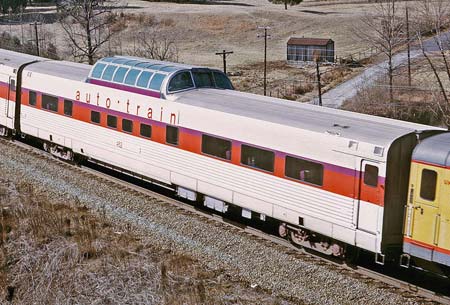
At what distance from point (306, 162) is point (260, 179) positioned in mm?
1564

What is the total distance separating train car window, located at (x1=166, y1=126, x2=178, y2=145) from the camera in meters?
18.2

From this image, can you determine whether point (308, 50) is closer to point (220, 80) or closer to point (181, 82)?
point (220, 80)

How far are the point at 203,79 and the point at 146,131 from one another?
95.2 inches

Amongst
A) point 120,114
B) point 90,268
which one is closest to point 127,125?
point 120,114

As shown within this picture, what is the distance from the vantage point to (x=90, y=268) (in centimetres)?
1484

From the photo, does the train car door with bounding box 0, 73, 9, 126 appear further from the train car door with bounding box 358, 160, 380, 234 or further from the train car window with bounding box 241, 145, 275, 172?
the train car door with bounding box 358, 160, 380, 234

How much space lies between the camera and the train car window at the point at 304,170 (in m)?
14.6

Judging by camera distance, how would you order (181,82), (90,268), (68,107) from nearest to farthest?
(90,268) → (181,82) → (68,107)

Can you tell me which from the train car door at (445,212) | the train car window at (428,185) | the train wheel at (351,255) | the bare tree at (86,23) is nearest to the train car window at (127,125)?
the train wheel at (351,255)

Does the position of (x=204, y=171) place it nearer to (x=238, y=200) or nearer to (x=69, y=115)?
(x=238, y=200)

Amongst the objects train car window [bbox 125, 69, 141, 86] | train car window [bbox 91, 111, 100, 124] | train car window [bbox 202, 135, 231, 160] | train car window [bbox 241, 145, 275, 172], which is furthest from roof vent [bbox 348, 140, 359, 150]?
train car window [bbox 91, 111, 100, 124]

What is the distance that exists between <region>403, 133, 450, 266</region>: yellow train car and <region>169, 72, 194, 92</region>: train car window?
7.98m

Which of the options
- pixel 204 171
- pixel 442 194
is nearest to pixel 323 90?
pixel 204 171

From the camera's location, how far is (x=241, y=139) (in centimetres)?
1627
